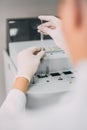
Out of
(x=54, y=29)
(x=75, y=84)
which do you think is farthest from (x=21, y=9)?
(x=75, y=84)

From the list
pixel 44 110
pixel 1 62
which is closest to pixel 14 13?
pixel 1 62

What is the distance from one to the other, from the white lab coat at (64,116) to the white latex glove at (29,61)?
40 cm

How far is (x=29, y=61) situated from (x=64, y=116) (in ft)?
1.63

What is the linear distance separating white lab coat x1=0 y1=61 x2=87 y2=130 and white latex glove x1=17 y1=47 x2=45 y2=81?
1.30 feet

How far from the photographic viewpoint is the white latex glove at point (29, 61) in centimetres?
75

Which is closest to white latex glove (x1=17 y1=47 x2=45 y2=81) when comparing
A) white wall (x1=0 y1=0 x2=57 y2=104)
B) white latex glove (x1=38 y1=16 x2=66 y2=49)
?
white latex glove (x1=38 y1=16 x2=66 y2=49)

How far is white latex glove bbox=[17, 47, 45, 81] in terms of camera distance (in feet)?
2.44

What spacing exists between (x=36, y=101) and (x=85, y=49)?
432 millimetres

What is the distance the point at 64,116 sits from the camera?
0.29m

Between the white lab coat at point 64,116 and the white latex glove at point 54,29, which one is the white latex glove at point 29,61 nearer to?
the white latex glove at point 54,29

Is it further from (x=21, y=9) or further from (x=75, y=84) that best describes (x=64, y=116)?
(x=21, y=9)

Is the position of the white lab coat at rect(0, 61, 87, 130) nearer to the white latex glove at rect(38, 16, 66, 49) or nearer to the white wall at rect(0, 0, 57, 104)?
the white latex glove at rect(38, 16, 66, 49)

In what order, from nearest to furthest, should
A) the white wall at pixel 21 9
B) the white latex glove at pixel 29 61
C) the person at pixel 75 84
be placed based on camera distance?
the person at pixel 75 84 → the white latex glove at pixel 29 61 → the white wall at pixel 21 9

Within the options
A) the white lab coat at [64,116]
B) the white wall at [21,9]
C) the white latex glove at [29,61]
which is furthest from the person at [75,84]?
the white wall at [21,9]
